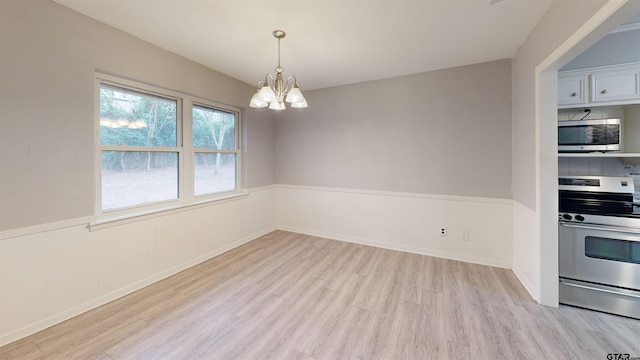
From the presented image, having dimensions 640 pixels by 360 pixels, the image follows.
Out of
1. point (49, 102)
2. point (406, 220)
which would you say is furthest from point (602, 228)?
point (49, 102)

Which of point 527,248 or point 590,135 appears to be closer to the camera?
point 590,135

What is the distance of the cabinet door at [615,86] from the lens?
82.0 inches

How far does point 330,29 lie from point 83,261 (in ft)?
10.1

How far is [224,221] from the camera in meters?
3.52

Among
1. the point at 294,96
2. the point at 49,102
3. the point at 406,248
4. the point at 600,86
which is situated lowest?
the point at 406,248

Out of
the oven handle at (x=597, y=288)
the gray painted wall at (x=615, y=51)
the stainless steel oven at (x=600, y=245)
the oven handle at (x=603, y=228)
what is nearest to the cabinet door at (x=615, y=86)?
the gray painted wall at (x=615, y=51)

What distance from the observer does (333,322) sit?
6.51 feet

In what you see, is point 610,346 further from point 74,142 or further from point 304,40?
point 74,142

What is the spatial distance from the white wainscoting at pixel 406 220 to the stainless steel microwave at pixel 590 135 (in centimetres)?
93

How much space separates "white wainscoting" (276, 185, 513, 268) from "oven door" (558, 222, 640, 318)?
771 millimetres

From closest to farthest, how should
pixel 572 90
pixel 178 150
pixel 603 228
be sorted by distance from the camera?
1. pixel 603 228
2. pixel 572 90
3. pixel 178 150

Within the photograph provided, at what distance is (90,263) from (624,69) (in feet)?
16.5

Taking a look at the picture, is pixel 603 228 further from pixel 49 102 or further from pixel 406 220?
pixel 49 102

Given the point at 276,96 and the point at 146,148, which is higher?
the point at 276,96
